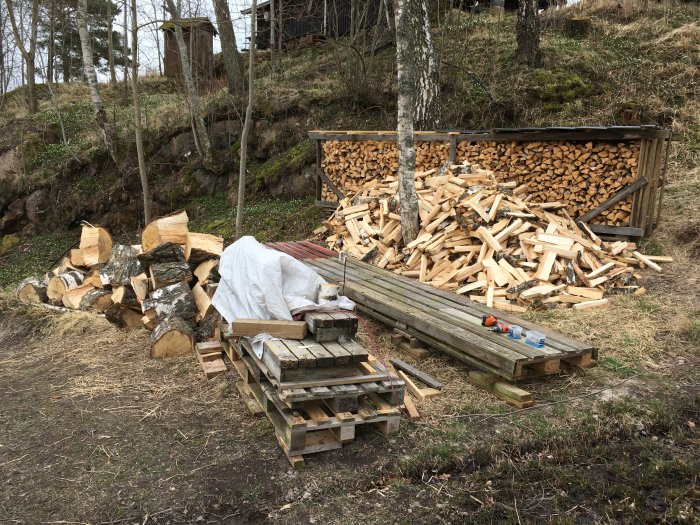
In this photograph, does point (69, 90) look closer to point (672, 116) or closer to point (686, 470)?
point (672, 116)

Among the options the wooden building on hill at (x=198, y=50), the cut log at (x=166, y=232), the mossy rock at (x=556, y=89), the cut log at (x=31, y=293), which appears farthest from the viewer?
the wooden building on hill at (x=198, y=50)

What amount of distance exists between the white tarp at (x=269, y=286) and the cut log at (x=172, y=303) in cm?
174

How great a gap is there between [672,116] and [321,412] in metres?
11.8

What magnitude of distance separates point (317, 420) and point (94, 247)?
6.36 meters

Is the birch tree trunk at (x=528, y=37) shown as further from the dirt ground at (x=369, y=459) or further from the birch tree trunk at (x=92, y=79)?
the birch tree trunk at (x=92, y=79)

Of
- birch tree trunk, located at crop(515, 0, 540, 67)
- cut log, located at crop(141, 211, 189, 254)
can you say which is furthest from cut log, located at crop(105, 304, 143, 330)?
birch tree trunk, located at crop(515, 0, 540, 67)

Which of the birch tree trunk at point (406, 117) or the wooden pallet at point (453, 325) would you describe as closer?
the wooden pallet at point (453, 325)

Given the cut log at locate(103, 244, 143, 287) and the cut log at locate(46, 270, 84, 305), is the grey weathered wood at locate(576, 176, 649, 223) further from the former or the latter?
the cut log at locate(46, 270, 84, 305)

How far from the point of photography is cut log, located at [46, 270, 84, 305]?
26.6 feet

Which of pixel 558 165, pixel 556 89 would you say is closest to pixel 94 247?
pixel 558 165

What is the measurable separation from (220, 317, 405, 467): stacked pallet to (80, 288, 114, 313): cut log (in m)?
4.19

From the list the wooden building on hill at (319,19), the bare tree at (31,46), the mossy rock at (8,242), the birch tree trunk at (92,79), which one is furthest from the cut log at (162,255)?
the wooden building on hill at (319,19)

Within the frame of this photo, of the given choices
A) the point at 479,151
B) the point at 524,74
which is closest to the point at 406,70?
the point at 479,151

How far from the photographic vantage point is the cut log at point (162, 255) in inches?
273
